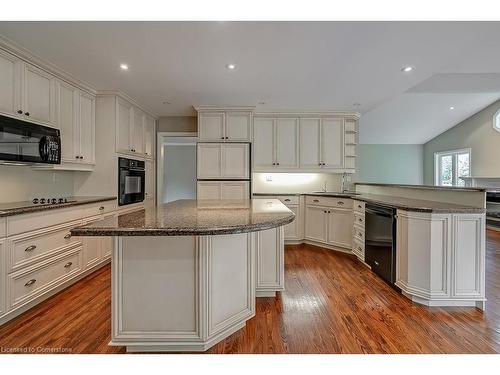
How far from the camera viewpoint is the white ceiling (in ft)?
7.18

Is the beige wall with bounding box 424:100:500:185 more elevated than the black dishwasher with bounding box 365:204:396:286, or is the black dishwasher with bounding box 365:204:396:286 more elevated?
the beige wall with bounding box 424:100:500:185

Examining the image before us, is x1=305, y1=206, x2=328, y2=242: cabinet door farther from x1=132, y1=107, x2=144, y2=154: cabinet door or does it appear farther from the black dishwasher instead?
x1=132, y1=107, x2=144, y2=154: cabinet door

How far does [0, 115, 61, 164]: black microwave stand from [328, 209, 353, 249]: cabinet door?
12.1 ft

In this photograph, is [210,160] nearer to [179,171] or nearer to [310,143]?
[310,143]

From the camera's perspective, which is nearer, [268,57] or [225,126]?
[268,57]

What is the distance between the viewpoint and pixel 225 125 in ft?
14.8

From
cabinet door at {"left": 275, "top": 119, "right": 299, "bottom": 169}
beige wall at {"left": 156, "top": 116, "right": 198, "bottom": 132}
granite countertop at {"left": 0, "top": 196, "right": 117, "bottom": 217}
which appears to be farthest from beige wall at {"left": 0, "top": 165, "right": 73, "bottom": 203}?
cabinet door at {"left": 275, "top": 119, "right": 299, "bottom": 169}

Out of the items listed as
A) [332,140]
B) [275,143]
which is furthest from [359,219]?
[275,143]

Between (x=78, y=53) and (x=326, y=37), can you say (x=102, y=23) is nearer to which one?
(x=78, y=53)

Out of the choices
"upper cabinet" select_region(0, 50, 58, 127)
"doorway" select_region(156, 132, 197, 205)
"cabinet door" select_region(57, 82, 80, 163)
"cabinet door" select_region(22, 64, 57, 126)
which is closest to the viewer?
"upper cabinet" select_region(0, 50, 58, 127)

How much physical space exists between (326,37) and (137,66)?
1.93 meters

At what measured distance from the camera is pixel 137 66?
9.53 feet

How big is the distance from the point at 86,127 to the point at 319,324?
345 cm

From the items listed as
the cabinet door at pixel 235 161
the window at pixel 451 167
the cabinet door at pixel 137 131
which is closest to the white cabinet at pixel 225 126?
the cabinet door at pixel 235 161
